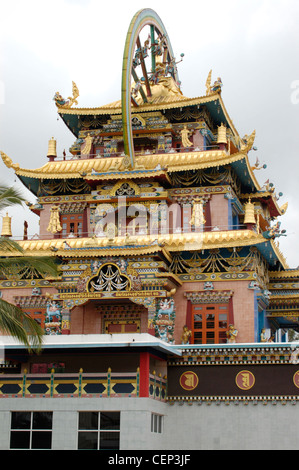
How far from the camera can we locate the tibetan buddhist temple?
25.4 metres

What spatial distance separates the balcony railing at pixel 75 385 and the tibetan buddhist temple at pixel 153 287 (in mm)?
42

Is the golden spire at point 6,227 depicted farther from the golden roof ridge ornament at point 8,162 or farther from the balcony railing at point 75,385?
the balcony railing at point 75,385

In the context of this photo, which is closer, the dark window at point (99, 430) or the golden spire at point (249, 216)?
the dark window at point (99, 430)

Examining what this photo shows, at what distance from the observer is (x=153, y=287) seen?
29.0 meters

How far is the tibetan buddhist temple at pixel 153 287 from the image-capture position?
25.4 m

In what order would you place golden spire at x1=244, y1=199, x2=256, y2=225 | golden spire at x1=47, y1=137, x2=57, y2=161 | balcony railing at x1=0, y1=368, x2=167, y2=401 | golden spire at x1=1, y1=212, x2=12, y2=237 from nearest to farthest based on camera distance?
balcony railing at x1=0, y1=368, x2=167, y2=401, golden spire at x1=244, y1=199, x2=256, y2=225, golden spire at x1=1, y1=212, x2=12, y2=237, golden spire at x1=47, y1=137, x2=57, y2=161

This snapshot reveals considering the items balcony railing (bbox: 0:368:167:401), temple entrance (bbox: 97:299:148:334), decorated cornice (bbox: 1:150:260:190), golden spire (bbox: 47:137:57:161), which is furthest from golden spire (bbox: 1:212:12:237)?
balcony railing (bbox: 0:368:167:401)

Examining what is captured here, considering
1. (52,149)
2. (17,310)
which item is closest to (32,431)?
(17,310)

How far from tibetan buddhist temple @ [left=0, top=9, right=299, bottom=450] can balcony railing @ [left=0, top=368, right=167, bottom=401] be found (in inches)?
1.7

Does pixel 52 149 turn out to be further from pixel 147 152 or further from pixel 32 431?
pixel 32 431

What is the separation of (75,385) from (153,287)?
5.40 meters

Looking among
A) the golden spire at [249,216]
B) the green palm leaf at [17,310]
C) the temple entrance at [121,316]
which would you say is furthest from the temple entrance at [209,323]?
the green palm leaf at [17,310]

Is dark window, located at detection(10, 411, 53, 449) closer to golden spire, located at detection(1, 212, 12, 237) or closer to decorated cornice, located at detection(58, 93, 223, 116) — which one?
golden spire, located at detection(1, 212, 12, 237)
